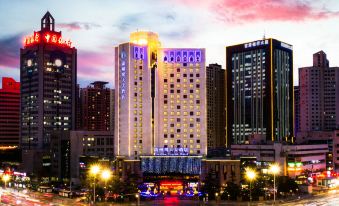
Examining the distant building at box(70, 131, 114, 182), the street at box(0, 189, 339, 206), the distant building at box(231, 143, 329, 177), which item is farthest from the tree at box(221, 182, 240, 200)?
the distant building at box(70, 131, 114, 182)

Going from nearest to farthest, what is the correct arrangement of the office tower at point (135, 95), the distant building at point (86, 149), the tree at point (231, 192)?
the tree at point (231, 192) < the office tower at point (135, 95) < the distant building at point (86, 149)

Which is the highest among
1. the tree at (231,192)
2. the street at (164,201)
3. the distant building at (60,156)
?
the distant building at (60,156)

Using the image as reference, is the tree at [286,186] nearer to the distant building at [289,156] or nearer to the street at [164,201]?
the street at [164,201]

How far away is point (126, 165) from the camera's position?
14000 cm

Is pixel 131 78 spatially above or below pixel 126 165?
above

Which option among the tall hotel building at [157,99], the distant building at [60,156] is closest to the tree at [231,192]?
the tall hotel building at [157,99]

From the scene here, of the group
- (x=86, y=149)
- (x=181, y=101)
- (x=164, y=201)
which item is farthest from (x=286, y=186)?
(x=86, y=149)

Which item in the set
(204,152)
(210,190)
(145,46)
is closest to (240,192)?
(210,190)

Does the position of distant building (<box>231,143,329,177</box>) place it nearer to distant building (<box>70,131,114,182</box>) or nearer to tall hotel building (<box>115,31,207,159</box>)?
tall hotel building (<box>115,31,207,159</box>)

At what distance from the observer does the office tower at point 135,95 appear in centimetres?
14700

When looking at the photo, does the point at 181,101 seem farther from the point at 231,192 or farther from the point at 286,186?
the point at 286,186

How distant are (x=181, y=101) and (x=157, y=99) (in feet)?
24.9

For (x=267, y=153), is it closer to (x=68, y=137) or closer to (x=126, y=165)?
(x=126, y=165)

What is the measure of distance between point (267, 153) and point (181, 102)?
37.2 m
